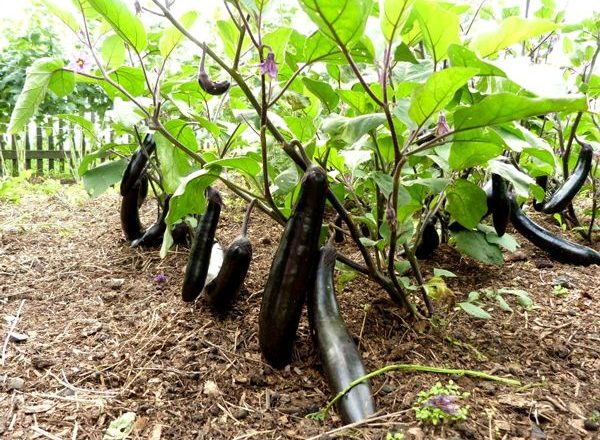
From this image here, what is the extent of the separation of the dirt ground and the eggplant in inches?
2.5

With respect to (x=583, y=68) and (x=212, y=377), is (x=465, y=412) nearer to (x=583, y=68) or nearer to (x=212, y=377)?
(x=212, y=377)

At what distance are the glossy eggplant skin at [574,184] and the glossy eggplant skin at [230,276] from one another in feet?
4.22

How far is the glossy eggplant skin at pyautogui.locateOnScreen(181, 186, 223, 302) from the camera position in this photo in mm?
1505

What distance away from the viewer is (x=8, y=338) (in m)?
1.47

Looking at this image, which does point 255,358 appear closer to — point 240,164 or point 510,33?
point 240,164

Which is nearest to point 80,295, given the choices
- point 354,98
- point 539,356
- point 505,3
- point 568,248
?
point 354,98

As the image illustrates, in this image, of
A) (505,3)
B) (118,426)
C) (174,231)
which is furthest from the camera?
(505,3)

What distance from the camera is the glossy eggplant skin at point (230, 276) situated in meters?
1.35

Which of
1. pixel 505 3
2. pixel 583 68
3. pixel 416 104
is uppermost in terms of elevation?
pixel 505 3

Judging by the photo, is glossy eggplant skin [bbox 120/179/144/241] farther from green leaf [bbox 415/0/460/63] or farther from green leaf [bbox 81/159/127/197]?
green leaf [bbox 415/0/460/63]

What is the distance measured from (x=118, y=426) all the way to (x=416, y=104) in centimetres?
94

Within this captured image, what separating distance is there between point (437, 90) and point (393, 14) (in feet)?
0.53

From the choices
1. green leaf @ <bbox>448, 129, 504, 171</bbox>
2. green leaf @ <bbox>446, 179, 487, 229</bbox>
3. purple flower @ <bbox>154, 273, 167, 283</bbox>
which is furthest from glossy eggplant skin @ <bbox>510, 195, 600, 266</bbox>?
purple flower @ <bbox>154, 273, 167, 283</bbox>

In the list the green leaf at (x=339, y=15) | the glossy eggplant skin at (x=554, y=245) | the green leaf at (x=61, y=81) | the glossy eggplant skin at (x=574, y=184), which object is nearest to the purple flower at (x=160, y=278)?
the green leaf at (x=61, y=81)
